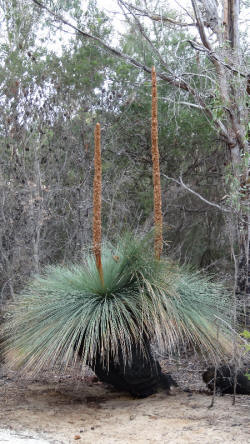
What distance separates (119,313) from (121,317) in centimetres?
5

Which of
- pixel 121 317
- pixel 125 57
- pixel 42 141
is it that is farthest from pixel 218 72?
pixel 121 317

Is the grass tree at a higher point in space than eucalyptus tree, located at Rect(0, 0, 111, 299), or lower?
lower

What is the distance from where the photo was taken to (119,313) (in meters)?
3.93

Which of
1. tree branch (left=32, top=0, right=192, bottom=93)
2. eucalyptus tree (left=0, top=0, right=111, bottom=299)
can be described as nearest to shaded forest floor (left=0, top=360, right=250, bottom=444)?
eucalyptus tree (left=0, top=0, right=111, bottom=299)

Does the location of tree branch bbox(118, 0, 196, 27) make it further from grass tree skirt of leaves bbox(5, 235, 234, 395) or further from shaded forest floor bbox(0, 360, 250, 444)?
shaded forest floor bbox(0, 360, 250, 444)

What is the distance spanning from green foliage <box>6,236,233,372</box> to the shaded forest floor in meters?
0.39

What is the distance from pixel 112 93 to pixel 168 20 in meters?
1.47

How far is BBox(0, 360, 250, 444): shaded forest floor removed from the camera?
3.40 m

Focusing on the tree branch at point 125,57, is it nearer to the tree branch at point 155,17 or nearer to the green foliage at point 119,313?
the tree branch at point 155,17

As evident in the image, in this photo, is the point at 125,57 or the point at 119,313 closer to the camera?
the point at 119,313

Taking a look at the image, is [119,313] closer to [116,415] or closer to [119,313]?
[119,313]

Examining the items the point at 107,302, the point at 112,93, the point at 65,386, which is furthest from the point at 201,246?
the point at 107,302

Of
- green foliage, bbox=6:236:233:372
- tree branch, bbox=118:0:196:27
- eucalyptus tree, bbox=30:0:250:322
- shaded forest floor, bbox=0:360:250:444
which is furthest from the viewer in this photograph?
tree branch, bbox=118:0:196:27

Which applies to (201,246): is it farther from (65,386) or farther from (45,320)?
(45,320)
